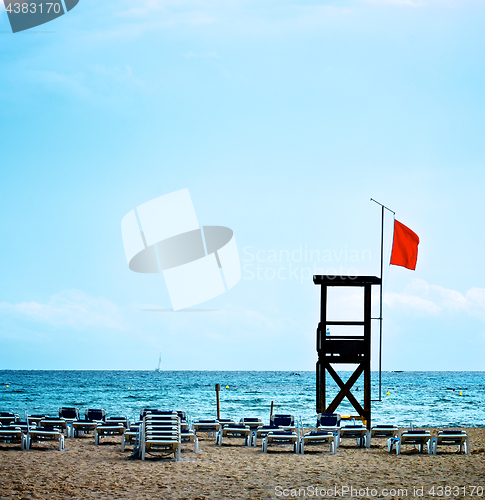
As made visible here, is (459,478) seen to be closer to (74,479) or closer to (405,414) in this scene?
(74,479)

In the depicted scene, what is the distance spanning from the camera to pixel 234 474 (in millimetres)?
10406

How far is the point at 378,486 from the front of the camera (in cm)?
926

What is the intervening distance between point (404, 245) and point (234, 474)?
29.7 feet

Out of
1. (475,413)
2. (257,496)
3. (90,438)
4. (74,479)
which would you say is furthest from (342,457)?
(475,413)

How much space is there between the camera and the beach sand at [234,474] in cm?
877

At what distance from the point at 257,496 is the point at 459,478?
3566 millimetres

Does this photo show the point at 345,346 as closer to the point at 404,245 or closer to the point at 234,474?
the point at 404,245

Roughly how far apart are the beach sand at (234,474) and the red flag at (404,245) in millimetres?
5354
